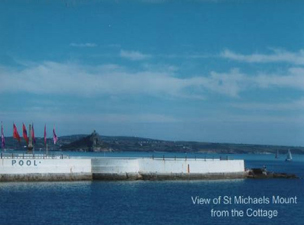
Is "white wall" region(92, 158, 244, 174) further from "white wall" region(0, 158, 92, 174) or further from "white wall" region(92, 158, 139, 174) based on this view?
"white wall" region(0, 158, 92, 174)

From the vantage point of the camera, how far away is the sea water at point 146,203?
37.7 metres

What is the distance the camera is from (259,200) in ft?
161

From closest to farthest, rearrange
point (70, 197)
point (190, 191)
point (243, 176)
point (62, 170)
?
point (70, 197) → point (190, 191) → point (62, 170) → point (243, 176)

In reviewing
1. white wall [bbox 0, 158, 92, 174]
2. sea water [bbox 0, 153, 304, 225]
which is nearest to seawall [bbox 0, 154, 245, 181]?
white wall [bbox 0, 158, 92, 174]

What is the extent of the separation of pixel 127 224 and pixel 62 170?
2096cm

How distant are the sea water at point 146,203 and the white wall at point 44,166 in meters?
1.35

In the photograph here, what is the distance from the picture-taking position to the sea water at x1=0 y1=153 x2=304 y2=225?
37719 millimetres

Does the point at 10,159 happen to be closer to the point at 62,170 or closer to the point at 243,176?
the point at 62,170

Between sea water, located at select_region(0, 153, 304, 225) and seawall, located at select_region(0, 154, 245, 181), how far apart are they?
1.15 meters

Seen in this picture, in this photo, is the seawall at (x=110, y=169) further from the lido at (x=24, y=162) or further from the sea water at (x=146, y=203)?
the sea water at (x=146, y=203)

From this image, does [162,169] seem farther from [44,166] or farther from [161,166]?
[44,166]

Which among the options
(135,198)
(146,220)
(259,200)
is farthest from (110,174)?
(146,220)

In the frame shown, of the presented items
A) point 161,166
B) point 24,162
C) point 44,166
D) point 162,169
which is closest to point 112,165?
point 161,166

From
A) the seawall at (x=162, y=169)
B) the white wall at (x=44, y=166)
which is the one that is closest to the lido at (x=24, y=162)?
the white wall at (x=44, y=166)
